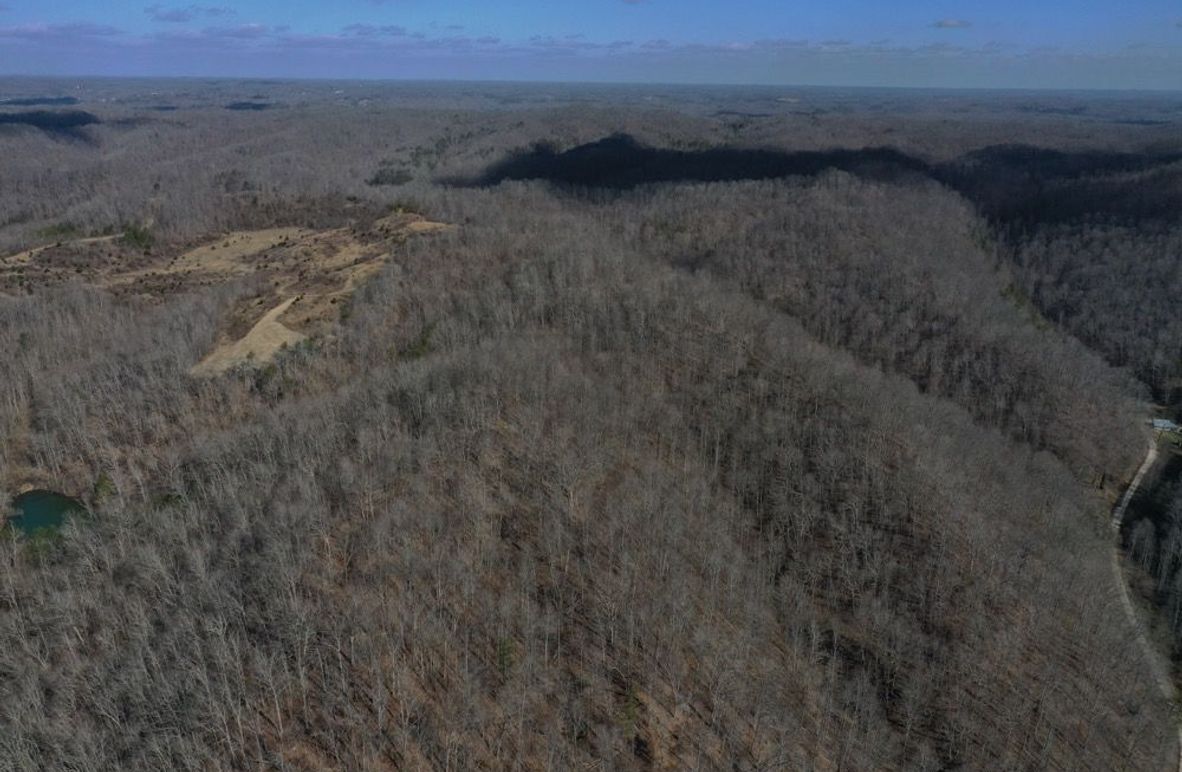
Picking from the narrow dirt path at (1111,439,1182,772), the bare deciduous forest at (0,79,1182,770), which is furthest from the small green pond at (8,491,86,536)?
the narrow dirt path at (1111,439,1182,772)

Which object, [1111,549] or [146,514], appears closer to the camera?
[146,514]

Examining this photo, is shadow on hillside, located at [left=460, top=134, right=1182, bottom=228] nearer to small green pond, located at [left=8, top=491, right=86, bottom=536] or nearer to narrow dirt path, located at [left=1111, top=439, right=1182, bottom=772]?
narrow dirt path, located at [left=1111, top=439, right=1182, bottom=772]

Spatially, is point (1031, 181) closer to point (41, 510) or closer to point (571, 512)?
point (571, 512)

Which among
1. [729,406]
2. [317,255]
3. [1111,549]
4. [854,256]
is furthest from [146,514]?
[854,256]

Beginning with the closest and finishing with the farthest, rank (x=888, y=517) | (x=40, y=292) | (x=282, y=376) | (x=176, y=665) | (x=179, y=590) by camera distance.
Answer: (x=176, y=665) < (x=179, y=590) < (x=888, y=517) < (x=282, y=376) < (x=40, y=292)

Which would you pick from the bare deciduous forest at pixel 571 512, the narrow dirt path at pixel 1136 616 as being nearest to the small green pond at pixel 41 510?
the bare deciduous forest at pixel 571 512

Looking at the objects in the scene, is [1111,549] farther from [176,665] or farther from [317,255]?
[317,255]

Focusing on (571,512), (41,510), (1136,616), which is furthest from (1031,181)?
(41,510)
